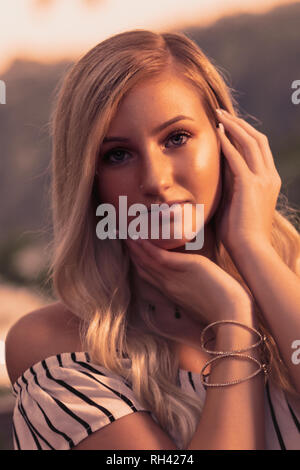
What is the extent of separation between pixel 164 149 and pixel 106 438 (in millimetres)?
969

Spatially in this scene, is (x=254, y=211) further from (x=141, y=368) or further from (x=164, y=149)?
(x=141, y=368)

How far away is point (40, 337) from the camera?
222 centimetres

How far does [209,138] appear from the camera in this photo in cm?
221

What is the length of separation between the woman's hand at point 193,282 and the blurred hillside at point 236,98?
10.1 feet

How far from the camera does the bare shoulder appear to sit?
2178 millimetres

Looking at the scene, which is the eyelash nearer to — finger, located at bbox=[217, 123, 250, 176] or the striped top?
finger, located at bbox=[217, 123, 250, 176]

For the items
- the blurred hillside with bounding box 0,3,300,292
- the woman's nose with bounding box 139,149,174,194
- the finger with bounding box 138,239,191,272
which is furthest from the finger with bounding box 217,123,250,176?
the blurred hillside with bounding box 0,3,300,292

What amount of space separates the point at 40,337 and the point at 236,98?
376cm

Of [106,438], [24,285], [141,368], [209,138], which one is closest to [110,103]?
[209,138]

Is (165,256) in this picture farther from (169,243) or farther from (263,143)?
(263,143)

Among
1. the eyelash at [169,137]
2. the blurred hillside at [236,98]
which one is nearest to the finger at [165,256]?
the eyelash at [169,137]

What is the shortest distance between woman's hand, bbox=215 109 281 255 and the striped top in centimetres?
53

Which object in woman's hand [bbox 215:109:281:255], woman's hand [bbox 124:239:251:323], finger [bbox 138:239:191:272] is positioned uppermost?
woman's hand [bbox 215:109:281:255]

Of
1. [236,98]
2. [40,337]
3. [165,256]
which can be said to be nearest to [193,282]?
[165,256]
